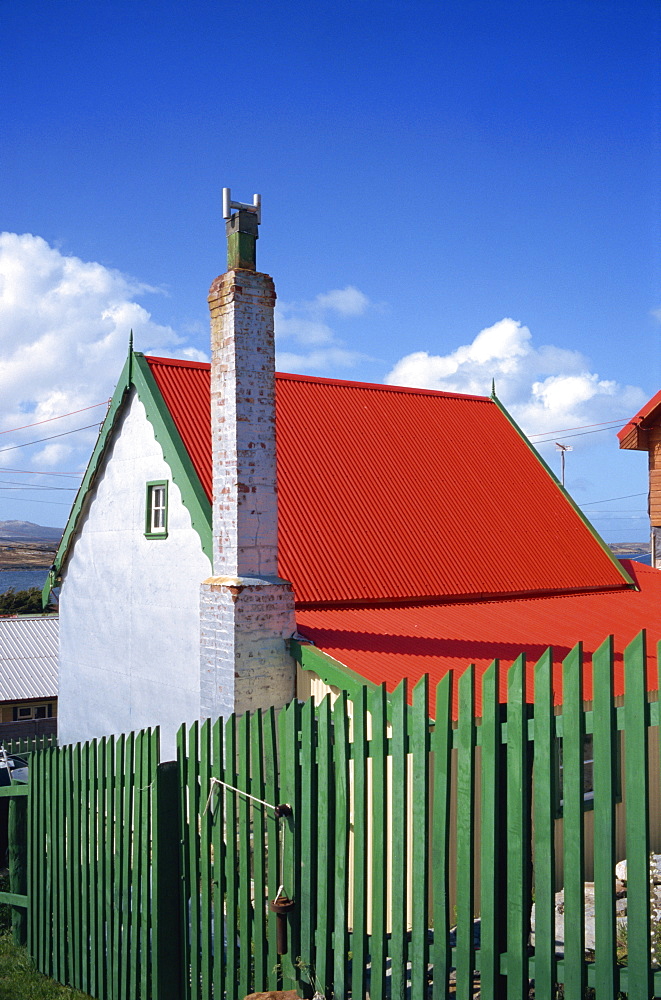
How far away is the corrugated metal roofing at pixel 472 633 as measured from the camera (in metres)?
9.74

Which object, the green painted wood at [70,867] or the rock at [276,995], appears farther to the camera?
the green painted wood at [70,867]

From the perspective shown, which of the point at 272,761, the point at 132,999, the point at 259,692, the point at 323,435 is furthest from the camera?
the point at 323,435

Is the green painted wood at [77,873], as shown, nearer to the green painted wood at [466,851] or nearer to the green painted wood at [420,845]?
the green painted wood at [420,845]

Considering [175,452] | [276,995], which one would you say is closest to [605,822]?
[276,995]

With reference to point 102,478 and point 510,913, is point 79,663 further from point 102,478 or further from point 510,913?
point 510,913

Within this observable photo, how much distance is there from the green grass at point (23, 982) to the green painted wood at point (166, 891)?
1357mm

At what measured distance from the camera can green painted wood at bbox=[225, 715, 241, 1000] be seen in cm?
536

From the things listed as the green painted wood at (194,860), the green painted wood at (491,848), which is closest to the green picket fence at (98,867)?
the green painted wood at (194,860)

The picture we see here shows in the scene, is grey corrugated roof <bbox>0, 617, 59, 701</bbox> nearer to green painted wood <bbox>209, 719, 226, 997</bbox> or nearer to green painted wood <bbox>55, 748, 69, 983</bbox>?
green painted wood <bbox>55, 748, 69, 983</bbox>

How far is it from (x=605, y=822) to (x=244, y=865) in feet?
8.65

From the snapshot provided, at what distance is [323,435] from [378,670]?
6.80 metres

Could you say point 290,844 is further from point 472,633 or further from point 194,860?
point 472,633

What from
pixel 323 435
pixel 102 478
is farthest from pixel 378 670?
pixel 102 478

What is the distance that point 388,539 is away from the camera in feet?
45.8
